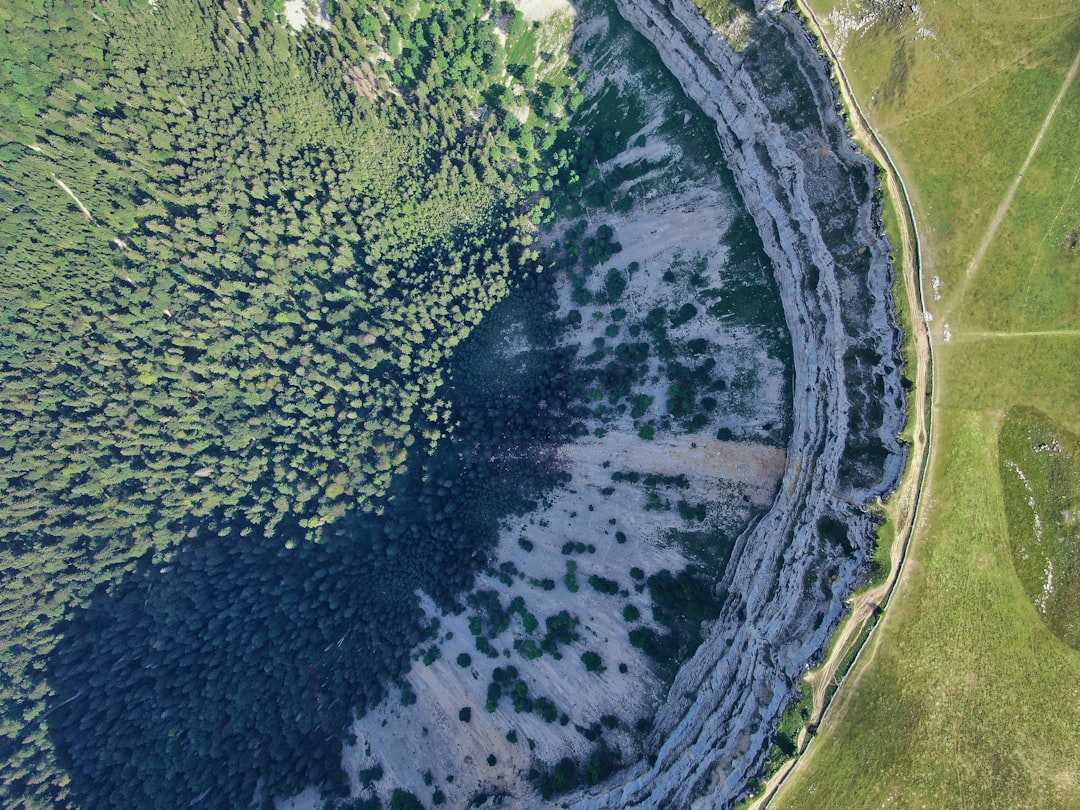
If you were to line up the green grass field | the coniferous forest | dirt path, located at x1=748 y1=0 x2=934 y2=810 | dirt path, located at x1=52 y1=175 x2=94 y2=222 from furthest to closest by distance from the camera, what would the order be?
dirt path, located at x1=52 y1=175 x2=94 y2=222
the coniferous forest
dirt path, located at x1=748 y1=0 x2=934 y2=810
the green grass field

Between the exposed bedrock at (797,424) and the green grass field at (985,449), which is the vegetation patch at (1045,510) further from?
the exposed bedrock at (797,424)

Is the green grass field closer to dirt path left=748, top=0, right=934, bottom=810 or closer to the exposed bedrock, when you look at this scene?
dirt path left=748, top=0, right=934, bottom=810

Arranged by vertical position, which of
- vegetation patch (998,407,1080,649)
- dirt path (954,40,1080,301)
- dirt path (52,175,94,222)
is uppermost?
dirt path (52,175,94,222)

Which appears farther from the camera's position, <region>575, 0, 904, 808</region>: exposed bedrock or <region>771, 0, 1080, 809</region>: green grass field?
<region>575, 0, 904, 808</region>: exposed bedrock

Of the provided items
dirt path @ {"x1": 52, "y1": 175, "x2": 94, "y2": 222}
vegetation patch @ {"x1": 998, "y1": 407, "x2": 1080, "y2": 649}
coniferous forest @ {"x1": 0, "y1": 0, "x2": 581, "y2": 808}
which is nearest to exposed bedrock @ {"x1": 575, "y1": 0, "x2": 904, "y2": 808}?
vegetation patch @ {"x1": 998, "y1": 407, "x2": 1080, "y2": 649}

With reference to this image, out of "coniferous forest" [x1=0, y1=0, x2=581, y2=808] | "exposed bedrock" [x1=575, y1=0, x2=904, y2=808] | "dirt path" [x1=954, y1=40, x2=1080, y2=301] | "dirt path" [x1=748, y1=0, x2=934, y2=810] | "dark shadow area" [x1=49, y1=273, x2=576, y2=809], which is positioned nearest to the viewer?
"dirt path" [x1=748, y1=0, x2=934, y2=810]

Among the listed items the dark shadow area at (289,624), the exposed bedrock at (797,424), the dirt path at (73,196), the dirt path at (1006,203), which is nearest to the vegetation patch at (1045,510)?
the exposed bedrock at (797,424)

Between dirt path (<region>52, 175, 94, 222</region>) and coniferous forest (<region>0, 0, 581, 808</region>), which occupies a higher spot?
dirt path (<region>52, 175, 94, 222</region>)

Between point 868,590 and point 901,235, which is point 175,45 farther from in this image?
point 868,590
